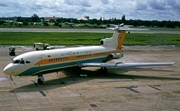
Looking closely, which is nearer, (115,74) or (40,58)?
(40,58)

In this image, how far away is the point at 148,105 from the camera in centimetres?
1889

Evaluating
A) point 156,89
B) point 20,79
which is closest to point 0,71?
point 20,79

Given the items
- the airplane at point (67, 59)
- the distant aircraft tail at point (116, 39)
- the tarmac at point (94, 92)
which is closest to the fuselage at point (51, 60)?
the airplane at point (67, 59)

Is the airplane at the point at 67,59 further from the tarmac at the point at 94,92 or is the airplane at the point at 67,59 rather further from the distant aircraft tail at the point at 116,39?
the tarmac at the point at 94,92

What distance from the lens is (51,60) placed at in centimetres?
2545

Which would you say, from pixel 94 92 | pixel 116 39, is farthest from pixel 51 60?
pixel 116 39

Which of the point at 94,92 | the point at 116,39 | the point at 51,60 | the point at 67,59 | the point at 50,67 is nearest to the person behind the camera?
the point at 94,92

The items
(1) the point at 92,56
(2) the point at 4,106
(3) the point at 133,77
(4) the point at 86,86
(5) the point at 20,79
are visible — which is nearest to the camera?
(2) the point at 4,106

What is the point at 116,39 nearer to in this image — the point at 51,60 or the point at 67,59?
the point at 67,59

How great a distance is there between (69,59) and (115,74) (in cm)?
636

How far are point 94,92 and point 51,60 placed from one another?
612 cm

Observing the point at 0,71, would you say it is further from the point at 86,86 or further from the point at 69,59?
the point at 86,86

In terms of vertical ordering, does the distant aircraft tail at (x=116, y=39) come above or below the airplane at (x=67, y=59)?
above

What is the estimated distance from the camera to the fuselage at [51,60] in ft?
75.9
